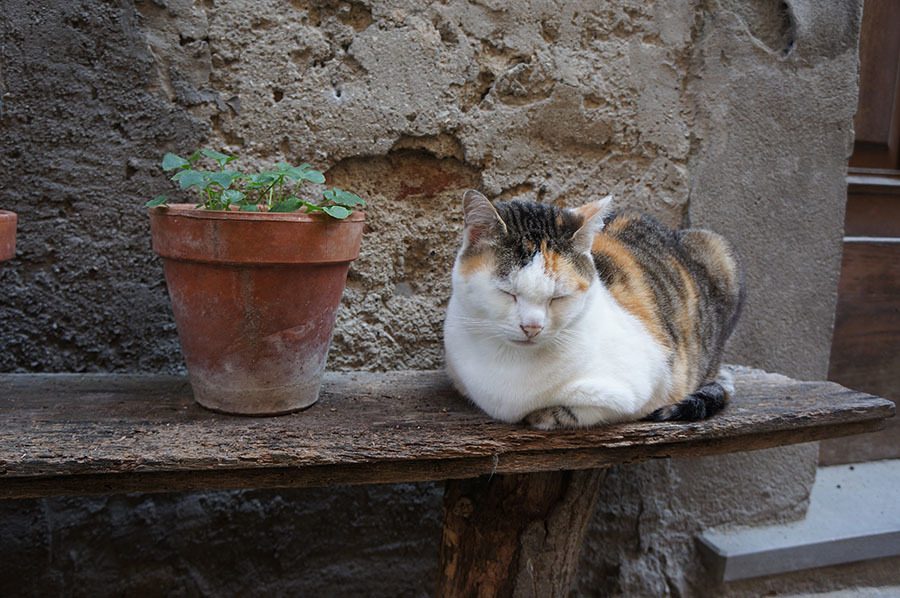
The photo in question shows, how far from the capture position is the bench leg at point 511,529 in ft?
4.36

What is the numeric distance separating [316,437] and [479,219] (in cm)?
49

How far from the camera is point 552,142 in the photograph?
1.73 m

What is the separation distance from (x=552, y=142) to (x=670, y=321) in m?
0.62

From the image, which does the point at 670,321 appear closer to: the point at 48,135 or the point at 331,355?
the point at 331,355

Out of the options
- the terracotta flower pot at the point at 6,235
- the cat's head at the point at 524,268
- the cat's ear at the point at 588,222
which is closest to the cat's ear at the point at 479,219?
the cat's head at the point at 524,268

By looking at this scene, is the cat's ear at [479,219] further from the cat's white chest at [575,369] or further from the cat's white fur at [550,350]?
the cat's white chest at [575,369]

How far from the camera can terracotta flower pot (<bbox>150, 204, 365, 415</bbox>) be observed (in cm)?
114

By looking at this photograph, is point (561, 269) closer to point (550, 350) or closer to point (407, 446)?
point (550, 350)

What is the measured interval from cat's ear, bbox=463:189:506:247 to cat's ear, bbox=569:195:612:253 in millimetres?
147

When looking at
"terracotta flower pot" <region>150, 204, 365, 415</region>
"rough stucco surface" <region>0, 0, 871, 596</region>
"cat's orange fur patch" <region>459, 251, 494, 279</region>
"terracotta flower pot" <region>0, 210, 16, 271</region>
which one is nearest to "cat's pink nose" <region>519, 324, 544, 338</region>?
"cat's orange fur patch" <region>459, 251, 494, 279</region>

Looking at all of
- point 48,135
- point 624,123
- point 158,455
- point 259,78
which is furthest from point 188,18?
point 624,123

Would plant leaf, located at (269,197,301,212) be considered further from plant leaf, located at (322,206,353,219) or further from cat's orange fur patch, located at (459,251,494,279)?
cat's orange fur patch, located at (459,251,494,279)

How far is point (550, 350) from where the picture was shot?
1191 mm

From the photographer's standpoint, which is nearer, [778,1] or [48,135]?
[48,135]
